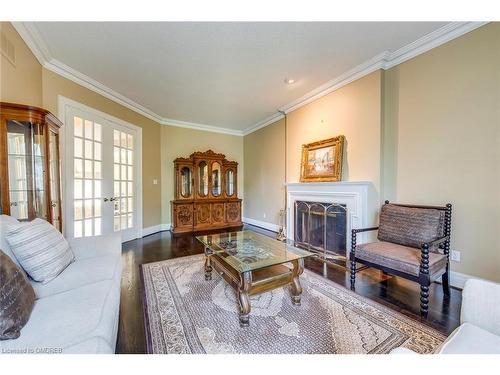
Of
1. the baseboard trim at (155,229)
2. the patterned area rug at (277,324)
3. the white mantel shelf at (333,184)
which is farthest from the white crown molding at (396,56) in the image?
the baseboard trim at (155,229)

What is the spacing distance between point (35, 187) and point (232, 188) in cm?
383

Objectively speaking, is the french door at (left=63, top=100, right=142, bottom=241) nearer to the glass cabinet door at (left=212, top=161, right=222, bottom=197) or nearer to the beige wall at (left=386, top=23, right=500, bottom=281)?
the glass cabinet door at (left=212, top=161, right=222, bottom=197)

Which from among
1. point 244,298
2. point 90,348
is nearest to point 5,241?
point 90,348

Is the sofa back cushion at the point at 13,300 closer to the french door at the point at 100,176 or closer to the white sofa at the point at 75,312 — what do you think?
the white sofa at the point at 75,312

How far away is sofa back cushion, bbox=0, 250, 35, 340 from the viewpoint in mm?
880

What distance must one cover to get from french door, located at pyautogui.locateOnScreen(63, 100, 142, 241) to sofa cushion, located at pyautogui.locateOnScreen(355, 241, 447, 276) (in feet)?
12.2

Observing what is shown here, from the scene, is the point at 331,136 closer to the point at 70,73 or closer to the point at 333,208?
the point at 333,208

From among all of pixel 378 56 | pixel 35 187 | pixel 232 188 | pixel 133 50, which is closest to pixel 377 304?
pixel 378 56

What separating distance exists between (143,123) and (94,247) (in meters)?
3.02

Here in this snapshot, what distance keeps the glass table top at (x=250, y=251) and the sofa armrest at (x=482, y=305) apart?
996 mm

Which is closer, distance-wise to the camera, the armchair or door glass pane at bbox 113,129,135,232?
the armchair

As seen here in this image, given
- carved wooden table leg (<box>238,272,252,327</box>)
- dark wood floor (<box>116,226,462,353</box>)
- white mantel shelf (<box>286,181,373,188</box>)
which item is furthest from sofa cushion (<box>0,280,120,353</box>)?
white mantel shelf (<box>286,181,373,188</box>)

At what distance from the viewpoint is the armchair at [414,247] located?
5.58 feet

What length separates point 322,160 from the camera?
3.34 m
